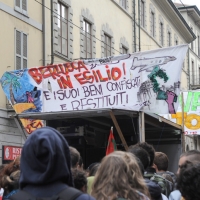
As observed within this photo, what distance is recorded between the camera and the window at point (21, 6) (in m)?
19.2

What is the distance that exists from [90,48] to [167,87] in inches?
591

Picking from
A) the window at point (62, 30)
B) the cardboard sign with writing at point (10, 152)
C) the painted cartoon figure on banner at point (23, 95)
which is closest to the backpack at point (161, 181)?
the painted cartoon figure on banner at point (23, 95)

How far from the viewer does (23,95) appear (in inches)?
410

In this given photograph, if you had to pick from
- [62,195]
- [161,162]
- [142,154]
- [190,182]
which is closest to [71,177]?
[62,195]

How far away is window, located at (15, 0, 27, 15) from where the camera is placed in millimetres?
19234

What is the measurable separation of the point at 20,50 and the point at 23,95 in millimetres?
9085

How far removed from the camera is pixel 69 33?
73.8ft

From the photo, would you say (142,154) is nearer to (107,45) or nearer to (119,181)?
(119,181)

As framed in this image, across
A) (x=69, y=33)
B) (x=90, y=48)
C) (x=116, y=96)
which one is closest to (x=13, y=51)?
(x=69, y=33)

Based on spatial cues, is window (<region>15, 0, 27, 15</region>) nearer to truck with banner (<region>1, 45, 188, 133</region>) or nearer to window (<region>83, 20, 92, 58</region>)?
window (<region>83, 20, 92, 58</region>)

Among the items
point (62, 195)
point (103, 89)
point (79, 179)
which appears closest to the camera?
point (62, 195)

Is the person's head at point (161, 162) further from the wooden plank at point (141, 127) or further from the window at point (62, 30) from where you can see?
the window at point (62, 30)

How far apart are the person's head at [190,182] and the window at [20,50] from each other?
1581cm

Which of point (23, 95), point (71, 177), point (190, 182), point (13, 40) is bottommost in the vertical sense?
point (190, 182)
